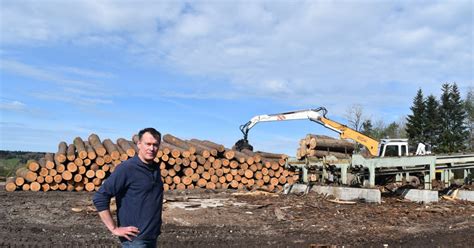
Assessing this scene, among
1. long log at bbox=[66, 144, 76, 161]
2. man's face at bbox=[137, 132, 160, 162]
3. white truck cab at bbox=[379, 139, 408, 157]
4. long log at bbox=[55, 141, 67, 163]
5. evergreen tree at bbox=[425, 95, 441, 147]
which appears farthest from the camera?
evergreen tree at bbox=[425, 95, 441, 147]

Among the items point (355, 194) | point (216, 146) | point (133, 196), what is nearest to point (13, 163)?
point (216, 146)

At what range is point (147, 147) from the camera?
12.9ft

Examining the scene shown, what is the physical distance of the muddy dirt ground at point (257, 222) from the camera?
8.65 meters

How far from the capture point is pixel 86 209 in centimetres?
1177

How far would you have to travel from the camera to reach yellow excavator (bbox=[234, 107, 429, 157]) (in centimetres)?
1952

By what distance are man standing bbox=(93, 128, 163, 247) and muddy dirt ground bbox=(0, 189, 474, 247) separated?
170 inches

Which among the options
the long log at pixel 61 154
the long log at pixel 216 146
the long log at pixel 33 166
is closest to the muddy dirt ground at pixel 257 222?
the long log at pixel 33 166

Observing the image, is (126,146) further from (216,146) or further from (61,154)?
(216,146)

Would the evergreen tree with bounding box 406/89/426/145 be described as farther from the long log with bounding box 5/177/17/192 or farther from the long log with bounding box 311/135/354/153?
the long log with bounding box 5/177/17/192

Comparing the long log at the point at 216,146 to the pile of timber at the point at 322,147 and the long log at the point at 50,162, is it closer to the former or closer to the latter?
the pile of timber at the point at 322,147

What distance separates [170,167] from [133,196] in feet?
46.6

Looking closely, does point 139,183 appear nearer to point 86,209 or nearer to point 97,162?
point 86,209

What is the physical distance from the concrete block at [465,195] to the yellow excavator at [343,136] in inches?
127

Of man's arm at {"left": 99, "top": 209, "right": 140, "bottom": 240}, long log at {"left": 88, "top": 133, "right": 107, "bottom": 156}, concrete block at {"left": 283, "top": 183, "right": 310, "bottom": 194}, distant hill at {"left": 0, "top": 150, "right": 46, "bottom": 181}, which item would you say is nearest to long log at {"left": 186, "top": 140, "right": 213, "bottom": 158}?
concrete block at {"left": 283, "top": 183, "right": 310, "bottom": 194}
